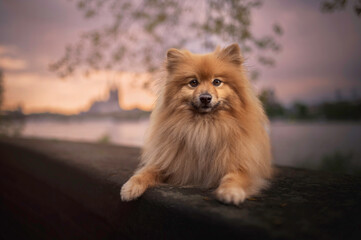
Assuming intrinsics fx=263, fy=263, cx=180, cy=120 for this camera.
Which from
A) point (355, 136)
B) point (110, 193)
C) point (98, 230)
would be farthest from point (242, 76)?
point (355, 136)

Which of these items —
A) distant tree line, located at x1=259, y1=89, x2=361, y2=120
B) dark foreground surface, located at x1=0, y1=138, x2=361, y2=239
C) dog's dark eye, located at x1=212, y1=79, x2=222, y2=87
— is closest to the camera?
dark foreground surface, located at x1=0, y1=138, x2=361, y2=239

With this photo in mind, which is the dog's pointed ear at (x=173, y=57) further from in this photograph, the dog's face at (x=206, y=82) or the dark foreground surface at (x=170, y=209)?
the dark foreground surface at (x=170, y=209)

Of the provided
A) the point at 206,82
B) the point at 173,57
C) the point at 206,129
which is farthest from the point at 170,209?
the point at 173,57

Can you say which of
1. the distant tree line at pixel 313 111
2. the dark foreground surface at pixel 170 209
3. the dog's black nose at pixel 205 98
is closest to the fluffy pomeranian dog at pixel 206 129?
the dog's black nose at pixel 205 98

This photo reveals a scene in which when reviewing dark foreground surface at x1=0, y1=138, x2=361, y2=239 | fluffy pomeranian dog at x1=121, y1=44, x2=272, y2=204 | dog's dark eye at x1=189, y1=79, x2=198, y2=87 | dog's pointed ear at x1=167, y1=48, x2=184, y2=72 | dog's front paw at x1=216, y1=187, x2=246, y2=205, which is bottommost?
dark foreground surface at x1=0, y1=138, x2=361, y2=239

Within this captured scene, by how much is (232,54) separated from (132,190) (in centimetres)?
149

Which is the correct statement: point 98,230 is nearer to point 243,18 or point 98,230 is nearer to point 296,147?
point 243,18

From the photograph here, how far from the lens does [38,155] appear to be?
13.8 ft

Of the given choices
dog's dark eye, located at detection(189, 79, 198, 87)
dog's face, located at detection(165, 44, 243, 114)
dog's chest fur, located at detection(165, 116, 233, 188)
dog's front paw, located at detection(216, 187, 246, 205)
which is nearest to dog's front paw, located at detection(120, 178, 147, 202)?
dog's chest fur, located at detection(165, 116, 233, 188)

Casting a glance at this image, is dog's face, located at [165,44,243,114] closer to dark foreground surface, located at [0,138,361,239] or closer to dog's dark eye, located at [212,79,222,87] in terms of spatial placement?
dog's dark eye, located at [212,79,222,87]

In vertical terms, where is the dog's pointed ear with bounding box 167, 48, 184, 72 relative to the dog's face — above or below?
above

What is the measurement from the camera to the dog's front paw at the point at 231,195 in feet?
5.51

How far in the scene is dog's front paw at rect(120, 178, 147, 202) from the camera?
6.54ft

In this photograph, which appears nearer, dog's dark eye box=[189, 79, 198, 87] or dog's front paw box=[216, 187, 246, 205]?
dog's front paw box=[216, 187, 246, 205]
